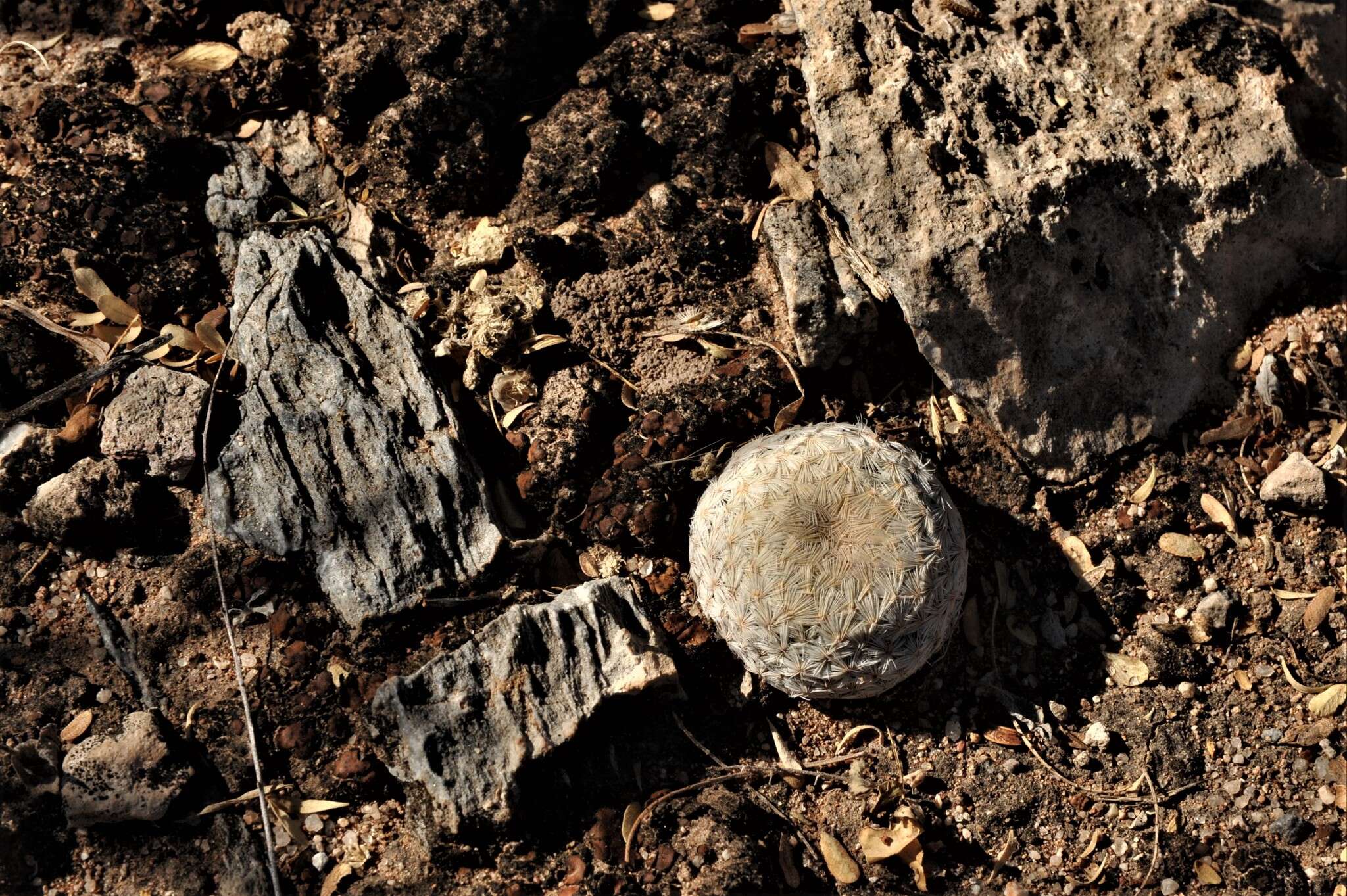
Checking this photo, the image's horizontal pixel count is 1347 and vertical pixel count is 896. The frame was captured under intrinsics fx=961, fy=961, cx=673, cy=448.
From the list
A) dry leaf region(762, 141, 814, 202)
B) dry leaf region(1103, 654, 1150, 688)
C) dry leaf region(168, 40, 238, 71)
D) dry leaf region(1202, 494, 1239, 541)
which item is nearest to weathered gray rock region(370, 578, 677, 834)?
dry leaf region(1103, 654, 1150, 688)

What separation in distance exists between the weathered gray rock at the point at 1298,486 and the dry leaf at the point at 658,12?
10.1 ft

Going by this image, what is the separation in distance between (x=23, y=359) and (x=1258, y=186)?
188 inches

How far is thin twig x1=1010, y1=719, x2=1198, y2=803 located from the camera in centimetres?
341

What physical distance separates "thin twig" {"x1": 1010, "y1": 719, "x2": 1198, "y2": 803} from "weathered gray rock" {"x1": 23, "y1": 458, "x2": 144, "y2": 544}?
11.0 ft

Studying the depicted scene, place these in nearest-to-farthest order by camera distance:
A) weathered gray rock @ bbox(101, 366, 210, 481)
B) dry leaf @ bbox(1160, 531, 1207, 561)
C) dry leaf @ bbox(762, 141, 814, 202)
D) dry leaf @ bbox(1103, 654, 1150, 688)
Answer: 1. weathered gray rock @ bbox(101, 366, 210, 481)
2. dry leaf @ bbox(1103, 654, 1150, 688)
3. dry leaf @ bbox(1160, 531, 1207, 561)
4. dry leaf @ bbox(762, 141, 814, 202)

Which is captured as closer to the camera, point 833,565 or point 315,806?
point 833,565

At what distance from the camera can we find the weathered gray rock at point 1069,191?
3479 millimetres

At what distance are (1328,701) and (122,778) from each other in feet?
13.9

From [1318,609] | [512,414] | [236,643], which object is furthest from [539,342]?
[1318,609]

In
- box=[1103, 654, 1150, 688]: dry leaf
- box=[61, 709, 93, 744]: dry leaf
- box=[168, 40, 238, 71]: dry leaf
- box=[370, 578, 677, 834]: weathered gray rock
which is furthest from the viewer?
box=[168, 40, 238, 71]: dry leaf

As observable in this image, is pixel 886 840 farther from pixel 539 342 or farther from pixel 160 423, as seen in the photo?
pixel 160 423

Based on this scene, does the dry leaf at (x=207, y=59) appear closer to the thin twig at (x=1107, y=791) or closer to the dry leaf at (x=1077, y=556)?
the dry leaf at (x=1077, y=556)

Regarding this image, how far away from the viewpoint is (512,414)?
363 cm

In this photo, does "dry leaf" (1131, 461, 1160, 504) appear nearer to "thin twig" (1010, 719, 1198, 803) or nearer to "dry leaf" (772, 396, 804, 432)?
"thin twig" (1010, 719, 1198, 803)
